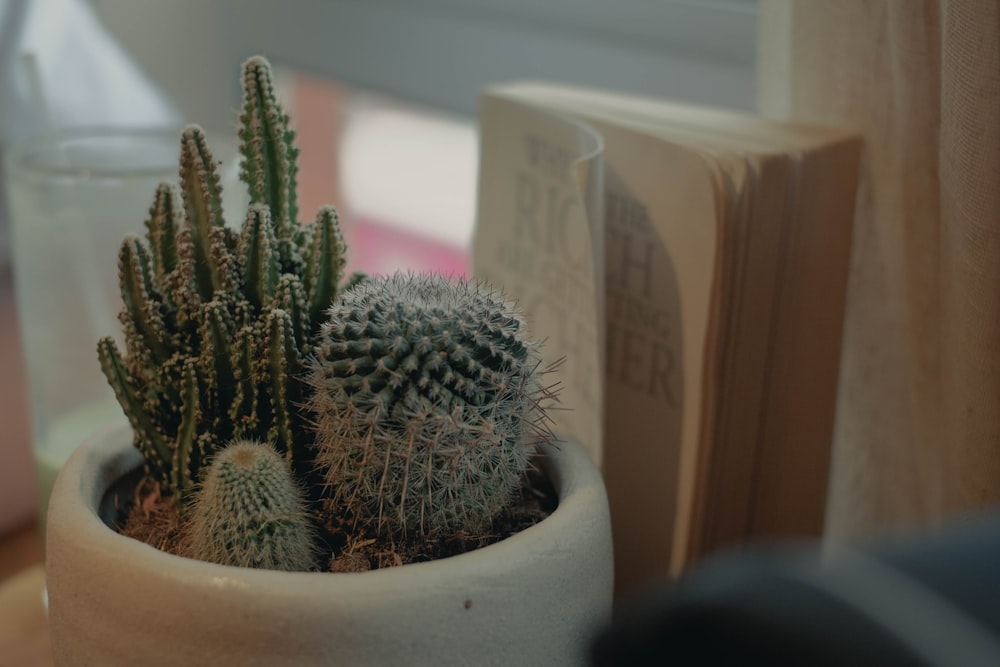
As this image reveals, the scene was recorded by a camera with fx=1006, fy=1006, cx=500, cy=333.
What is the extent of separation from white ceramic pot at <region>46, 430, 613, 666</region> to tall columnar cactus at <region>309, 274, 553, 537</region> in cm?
4

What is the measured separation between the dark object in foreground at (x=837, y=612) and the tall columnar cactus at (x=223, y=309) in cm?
30

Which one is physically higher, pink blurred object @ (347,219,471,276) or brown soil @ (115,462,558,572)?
brown soil @ (115,462,558,572)

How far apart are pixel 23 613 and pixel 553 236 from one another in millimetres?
484

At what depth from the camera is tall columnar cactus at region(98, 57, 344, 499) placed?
1.71ft

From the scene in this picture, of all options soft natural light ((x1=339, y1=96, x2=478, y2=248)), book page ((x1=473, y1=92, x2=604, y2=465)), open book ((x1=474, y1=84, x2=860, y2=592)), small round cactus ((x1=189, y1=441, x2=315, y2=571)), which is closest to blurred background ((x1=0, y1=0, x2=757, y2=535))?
soft natural light ((x1=339, y1=96, x2=478, y2=248))

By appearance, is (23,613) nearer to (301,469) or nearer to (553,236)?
(301,469)

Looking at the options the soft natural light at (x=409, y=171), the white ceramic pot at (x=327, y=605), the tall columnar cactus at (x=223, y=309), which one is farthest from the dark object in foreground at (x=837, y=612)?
the soft natural light at (x=409, y=171)

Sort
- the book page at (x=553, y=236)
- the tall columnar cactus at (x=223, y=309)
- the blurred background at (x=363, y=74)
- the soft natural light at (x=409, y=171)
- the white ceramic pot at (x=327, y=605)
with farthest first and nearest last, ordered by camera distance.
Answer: the soft natural light at (x=409, y=171)
the blurred background at (x=363, y=74)
the book page at (x=553, y=236)
the tall columnar cactus at (x=223, y=309)
the white ceramic pot at (x=327, y=605)

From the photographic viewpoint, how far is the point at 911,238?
64 centimetres

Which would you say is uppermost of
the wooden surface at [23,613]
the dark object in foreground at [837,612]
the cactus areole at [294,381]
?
the dark object in foreground at [837,612]

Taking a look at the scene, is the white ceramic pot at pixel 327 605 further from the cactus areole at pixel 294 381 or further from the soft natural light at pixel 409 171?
the soft natural light at pixel 409 171

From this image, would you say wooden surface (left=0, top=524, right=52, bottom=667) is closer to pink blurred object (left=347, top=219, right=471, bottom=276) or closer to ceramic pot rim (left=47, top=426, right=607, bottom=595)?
ceramic pot rim (left=47, top=426, right=607, bottom=595)

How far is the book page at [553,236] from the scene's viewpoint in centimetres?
63

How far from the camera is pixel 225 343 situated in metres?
0.52
